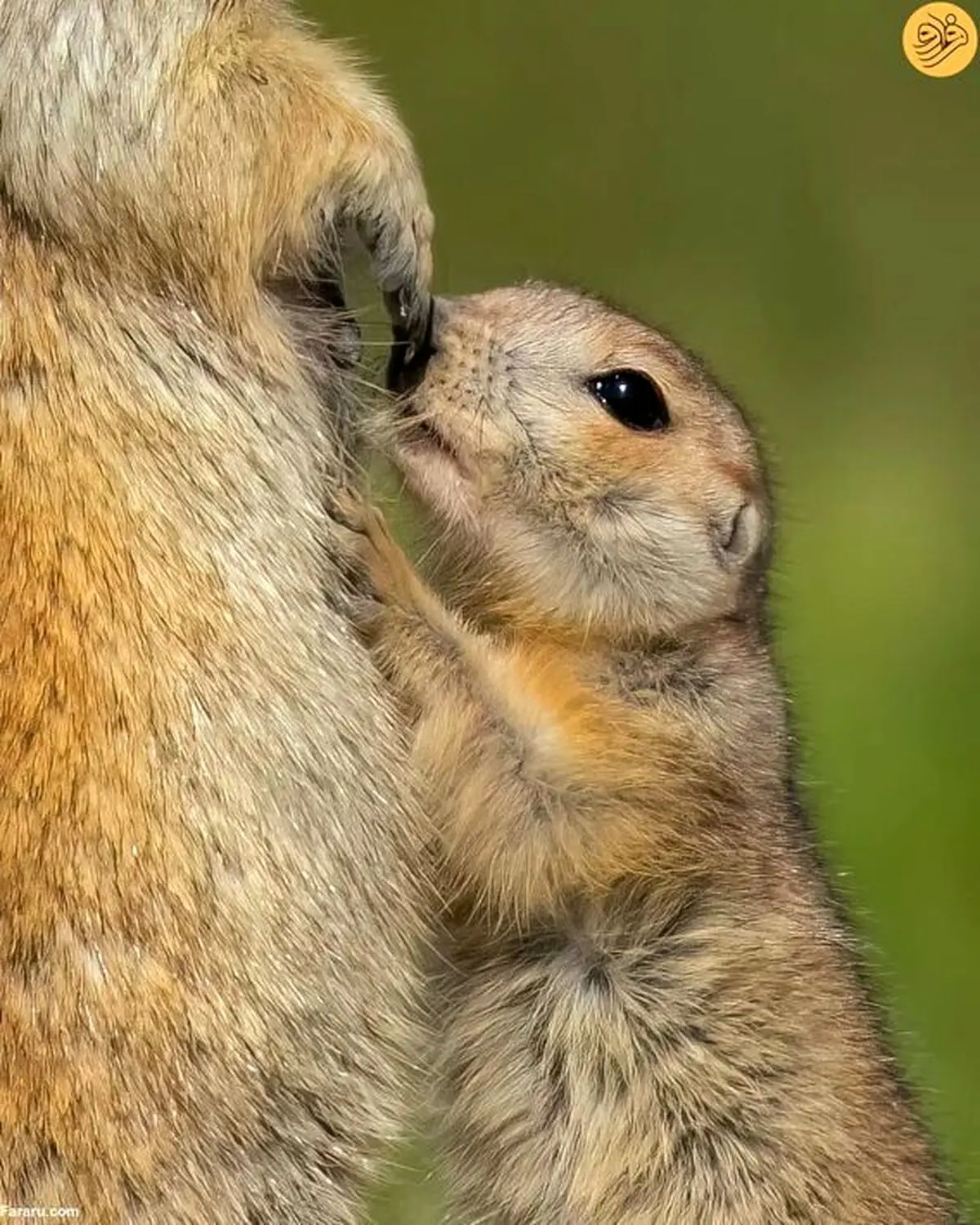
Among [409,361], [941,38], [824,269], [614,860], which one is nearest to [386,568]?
[409,361]

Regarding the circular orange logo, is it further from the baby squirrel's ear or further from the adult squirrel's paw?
the adult squirrel's paw

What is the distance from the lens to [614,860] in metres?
1.43

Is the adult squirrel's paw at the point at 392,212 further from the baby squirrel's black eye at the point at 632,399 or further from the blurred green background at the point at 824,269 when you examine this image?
the blurred green background at the point at 824,269

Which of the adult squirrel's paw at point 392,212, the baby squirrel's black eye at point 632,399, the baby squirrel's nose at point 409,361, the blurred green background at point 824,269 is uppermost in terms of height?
the adult squirrel's paw at point 392,212

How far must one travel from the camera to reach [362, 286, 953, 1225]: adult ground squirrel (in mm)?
1396

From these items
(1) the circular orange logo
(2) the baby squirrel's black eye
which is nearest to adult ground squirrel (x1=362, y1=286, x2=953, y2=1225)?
(2) the baby squirrel's black eye

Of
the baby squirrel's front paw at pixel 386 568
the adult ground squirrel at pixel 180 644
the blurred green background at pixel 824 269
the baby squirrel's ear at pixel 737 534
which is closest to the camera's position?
the adult ground squirrel at pixel 180 644

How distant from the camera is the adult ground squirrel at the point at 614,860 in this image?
1396 mm

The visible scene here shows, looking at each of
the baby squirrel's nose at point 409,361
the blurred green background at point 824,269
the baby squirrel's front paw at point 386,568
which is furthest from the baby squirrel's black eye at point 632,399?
the blurred green background at point 824,269

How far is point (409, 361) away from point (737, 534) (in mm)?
362

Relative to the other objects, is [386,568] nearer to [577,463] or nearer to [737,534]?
[577,463]

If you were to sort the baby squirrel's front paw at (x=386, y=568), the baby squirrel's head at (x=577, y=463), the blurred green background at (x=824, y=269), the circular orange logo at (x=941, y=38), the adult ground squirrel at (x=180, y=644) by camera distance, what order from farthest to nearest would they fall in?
the blurred green background at (x=824, y=269)
the circular orange logo at (x=941, y=38)
the baby squirrel's head at (x=577, y=463)
the baby squirrel's front paw at (x=386, y=568)
the adult ground squirrel at (x=180, y=644)

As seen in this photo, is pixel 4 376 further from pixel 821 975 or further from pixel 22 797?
pixel 821 975

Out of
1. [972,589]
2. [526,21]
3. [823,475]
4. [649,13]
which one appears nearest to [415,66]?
[526,21]
